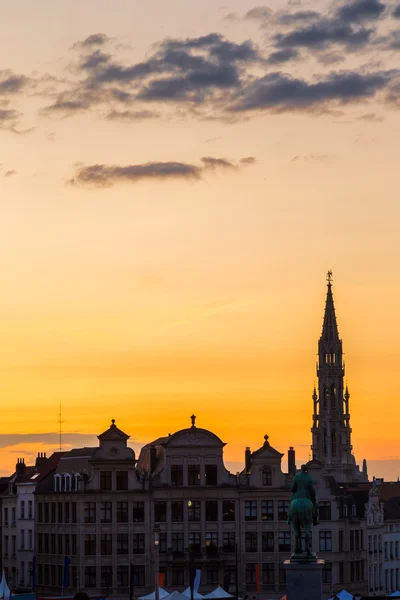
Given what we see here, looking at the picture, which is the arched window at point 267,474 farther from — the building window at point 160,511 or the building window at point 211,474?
the building window at point 160,511

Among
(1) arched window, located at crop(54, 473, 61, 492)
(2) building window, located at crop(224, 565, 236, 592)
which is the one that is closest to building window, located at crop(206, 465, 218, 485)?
(2) building window, located at crop(224, 565, 236, 592)

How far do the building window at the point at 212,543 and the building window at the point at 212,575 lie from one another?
1.19 metres

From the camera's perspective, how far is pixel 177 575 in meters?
132

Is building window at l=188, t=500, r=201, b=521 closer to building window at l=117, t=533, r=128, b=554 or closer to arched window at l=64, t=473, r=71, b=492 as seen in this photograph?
building window at l=117, t=533, r=128, b=554

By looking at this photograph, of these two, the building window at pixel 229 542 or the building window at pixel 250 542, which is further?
the building window at pixel 250 542

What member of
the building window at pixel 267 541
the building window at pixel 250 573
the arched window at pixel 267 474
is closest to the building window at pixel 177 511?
the building window at pixel 250 573

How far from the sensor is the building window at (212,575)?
133 m

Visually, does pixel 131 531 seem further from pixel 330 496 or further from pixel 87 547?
pixel 330 496

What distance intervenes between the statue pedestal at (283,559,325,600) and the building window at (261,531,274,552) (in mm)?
63753

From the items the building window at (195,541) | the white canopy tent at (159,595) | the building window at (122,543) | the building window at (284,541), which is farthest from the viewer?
the building window at (284,541)

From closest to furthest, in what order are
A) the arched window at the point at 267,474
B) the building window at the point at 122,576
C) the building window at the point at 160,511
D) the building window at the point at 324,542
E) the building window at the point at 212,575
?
the building window at the point at 122,576 → the building window at the point at 212,575 → the building window at the point at 160,511 → the arched window at the point at 267,474 → the building window at the point at 324,542

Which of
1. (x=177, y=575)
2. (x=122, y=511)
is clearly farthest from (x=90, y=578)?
(x=177, y=575)

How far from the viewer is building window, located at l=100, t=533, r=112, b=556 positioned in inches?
5167

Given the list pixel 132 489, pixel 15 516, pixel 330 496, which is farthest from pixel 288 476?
pixel 15 516
